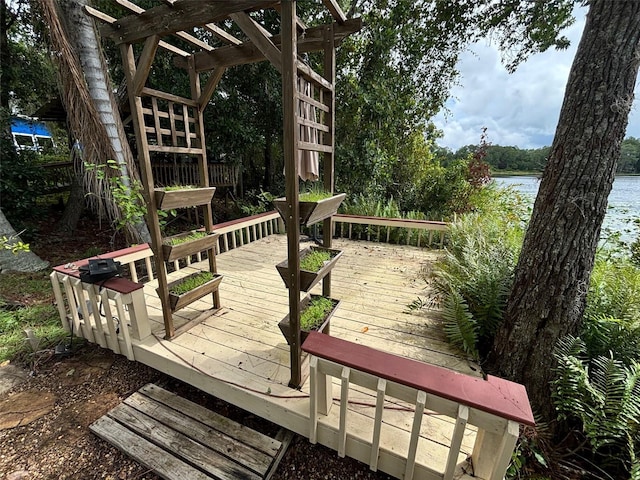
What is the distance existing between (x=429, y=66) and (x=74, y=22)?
6.90 m

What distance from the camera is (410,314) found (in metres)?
Answer: 2.75

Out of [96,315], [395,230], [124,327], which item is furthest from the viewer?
[395,230]

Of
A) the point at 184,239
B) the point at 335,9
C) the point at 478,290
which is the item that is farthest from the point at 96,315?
the point at 478,290

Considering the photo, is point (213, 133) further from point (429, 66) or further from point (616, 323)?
point (616, 323)

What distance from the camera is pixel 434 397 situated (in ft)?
4.11

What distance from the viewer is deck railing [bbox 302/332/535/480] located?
1.16 meters

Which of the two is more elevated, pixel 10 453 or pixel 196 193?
pixel 196 193

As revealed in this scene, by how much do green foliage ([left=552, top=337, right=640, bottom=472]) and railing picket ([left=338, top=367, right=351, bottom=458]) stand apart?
1.32 metres

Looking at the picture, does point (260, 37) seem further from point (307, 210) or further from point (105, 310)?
point (105, 310)

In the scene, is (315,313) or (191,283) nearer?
(315,313)

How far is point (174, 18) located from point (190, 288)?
197 centimetres

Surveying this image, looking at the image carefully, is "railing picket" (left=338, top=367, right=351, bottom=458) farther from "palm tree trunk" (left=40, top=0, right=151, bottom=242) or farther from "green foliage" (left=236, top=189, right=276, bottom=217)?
"green foliage" (left=236, top=189, right=276, bottom=217)

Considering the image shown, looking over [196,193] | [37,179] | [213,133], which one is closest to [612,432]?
[196,193]

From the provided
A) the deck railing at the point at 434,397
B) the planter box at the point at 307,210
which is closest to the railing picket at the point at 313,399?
the deck railing at the point at 434,397
